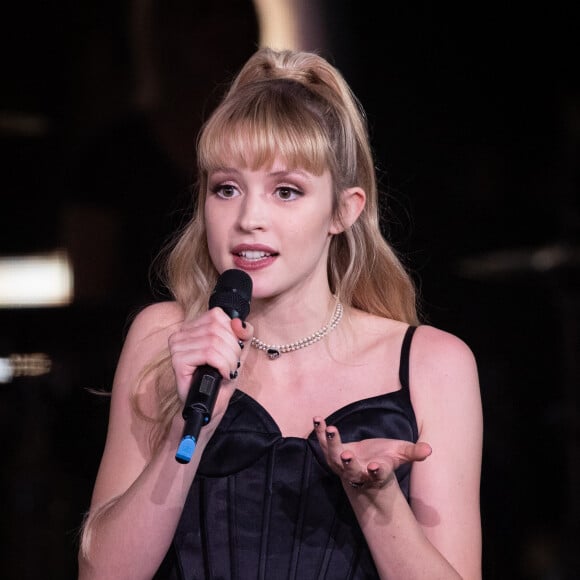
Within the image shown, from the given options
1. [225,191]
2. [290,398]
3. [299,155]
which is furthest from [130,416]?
[299,155]

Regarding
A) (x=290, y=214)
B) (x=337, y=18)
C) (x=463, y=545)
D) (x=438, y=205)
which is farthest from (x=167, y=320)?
(x=337, y=18)

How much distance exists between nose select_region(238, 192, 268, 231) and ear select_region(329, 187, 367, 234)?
0.19 meters

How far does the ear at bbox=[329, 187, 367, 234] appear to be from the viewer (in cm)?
162

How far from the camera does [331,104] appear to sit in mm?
1608

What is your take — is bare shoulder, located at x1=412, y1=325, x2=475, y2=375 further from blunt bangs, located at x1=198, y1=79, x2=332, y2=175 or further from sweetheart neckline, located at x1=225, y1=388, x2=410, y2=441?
blunt bangs, located at x1=198, y1=79, x2=332, y2=175

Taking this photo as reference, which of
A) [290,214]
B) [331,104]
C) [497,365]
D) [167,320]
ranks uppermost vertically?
[331,104]

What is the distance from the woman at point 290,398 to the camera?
4.75ft

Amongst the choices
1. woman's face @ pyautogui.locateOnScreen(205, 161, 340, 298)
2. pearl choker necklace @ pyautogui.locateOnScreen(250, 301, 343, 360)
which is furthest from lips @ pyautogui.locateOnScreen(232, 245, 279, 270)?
pearl choker necklace @ pyautogui.locateOnScreen(250, 301, 343, 360)

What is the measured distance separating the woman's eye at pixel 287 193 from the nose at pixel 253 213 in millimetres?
38

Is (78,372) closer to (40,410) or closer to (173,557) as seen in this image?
(40,410)

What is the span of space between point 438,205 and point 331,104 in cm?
63

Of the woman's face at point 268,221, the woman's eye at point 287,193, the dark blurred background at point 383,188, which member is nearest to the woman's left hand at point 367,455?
the woman's face at point 268,221

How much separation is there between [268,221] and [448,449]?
1.53 feet

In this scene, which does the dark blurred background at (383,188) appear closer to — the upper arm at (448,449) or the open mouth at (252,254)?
the upper arm at (448,449)
